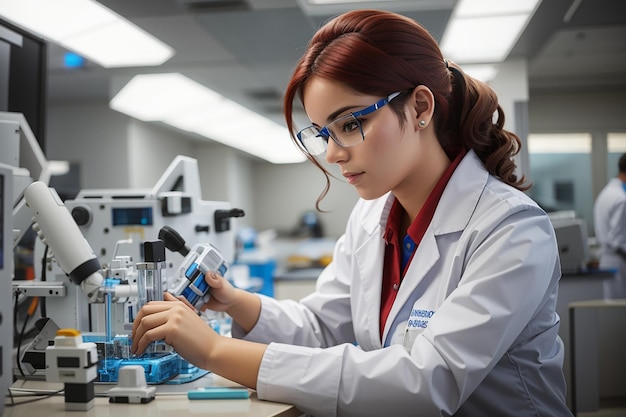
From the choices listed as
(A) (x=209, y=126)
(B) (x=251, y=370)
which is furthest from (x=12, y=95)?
(A) (x=209, y=126)

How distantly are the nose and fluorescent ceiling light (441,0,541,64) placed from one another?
8.74 feet

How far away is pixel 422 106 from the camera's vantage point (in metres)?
1.31

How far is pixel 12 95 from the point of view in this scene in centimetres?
231

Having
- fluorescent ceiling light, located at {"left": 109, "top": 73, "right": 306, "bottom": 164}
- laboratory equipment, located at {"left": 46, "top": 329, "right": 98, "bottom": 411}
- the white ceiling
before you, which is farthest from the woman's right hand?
fluorescent ceiling light, located at {"left": 109, "top": 73, "right": 306, "bottom": 164}

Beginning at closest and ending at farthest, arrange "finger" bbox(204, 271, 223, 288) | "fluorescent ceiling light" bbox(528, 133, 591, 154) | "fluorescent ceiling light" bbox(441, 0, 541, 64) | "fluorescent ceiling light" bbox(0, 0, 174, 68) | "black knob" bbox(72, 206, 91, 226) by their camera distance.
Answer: "finger" bbox(204, 271, 223, 288)
"black knob" bbox(72, 206, 91, 226)
"fluorescent ceiling light" bbox(0, 0, 174, 68)
"fluorescent ceiling light" bbox(441, 0, 541, 64)
"fluorescent ceiling light" bbox(528, 133, 591, 154)

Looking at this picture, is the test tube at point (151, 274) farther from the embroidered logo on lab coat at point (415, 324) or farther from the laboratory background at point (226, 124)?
the embroidered logo on lab coat at point (415, 324)

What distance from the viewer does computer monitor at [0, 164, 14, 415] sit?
106 centimetres

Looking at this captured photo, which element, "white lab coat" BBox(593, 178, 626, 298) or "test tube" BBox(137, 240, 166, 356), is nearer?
"test tube" BBox(137, 240, 166, 356)

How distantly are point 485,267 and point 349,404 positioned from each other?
0.39m

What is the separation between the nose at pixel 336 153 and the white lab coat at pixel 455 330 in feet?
0.91

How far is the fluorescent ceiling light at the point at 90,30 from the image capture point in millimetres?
3146

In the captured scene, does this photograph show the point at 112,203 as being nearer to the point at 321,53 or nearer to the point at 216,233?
the point at 216,233

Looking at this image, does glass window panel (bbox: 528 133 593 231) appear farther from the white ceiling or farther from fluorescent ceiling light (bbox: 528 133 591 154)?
the white ceiling

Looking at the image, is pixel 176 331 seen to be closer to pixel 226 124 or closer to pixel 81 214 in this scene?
pixel 81 214
